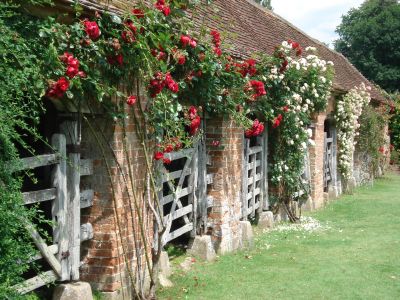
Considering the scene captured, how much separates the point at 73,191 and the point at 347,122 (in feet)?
38.8

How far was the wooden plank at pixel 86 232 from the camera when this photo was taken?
17.3 ft

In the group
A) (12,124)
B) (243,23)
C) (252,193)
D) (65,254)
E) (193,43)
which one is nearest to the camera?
(12,124)

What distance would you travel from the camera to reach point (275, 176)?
1079 centimetres

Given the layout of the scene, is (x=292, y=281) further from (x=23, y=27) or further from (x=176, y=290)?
(x=23, y=27)

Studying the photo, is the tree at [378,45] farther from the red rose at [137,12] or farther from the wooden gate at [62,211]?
the wooden gate at [62,211]

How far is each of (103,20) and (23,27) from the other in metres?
0.91

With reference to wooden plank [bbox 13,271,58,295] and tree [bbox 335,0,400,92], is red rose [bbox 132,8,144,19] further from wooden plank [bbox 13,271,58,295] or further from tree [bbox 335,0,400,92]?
tree [bbox 335,0,400,92]

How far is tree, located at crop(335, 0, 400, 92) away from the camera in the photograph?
109 ft

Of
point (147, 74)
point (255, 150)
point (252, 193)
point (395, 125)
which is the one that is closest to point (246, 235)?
point (252, 193)

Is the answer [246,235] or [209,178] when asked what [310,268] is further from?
[209,178]

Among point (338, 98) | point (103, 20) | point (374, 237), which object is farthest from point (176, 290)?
point (338, 98)

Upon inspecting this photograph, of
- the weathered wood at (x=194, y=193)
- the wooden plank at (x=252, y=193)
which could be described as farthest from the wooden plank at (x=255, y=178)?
the weathered wood at (x=194, y=193)

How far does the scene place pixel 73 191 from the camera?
196 inches

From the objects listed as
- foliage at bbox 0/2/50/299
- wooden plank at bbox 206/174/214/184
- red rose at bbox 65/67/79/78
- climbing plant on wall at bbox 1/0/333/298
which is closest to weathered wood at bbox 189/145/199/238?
wooden plank at bbox 206/174/214/184
